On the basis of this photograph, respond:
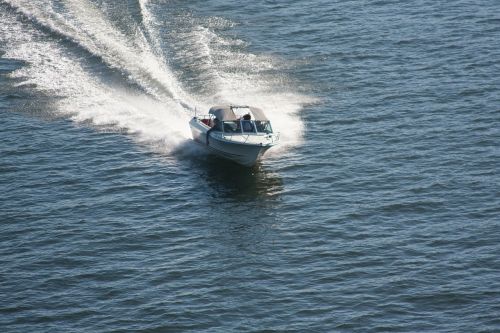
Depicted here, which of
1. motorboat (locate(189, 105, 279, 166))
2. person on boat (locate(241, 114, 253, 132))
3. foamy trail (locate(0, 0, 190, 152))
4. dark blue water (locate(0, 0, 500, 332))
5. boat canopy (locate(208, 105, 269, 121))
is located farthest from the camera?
foamy trail (locate(0, 0, 190, 152))

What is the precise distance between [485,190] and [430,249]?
9.27m

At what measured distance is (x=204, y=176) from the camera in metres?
76.2

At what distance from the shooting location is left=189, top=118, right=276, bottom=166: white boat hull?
74750mm

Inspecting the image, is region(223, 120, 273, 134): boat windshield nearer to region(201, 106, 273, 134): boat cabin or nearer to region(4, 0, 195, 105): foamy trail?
region(201, 106, 273, 134): boat cabin

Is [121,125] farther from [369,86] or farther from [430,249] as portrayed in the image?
[430,249]

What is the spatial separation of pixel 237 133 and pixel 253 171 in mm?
3265

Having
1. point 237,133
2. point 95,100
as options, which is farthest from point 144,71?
point 237,133

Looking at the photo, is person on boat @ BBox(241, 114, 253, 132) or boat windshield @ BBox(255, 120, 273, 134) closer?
boat windshield @ BBox(255, 120, 273, 134)

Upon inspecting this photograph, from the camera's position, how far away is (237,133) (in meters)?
76.9

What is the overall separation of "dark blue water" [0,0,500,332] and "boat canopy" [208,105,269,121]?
3.46 m

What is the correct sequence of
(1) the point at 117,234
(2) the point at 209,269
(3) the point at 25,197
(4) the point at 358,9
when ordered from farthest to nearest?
1. (4) the point at 358,9
2. (3) the point at 25,197
3. (1) the point at 117,234
4. (2) the point at 209,269

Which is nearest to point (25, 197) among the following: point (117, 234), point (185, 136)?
point (117, 234)

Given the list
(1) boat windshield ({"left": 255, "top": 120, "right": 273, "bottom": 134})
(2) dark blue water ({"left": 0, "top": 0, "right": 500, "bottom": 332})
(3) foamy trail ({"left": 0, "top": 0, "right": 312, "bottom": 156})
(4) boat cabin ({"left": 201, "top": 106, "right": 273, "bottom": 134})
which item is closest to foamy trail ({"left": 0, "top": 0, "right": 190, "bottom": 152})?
(3) foamy trail ({"left": 0, "top": 0, "right": 312, "bottom": 156})

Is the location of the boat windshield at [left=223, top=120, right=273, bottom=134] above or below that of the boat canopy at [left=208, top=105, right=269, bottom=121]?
below
